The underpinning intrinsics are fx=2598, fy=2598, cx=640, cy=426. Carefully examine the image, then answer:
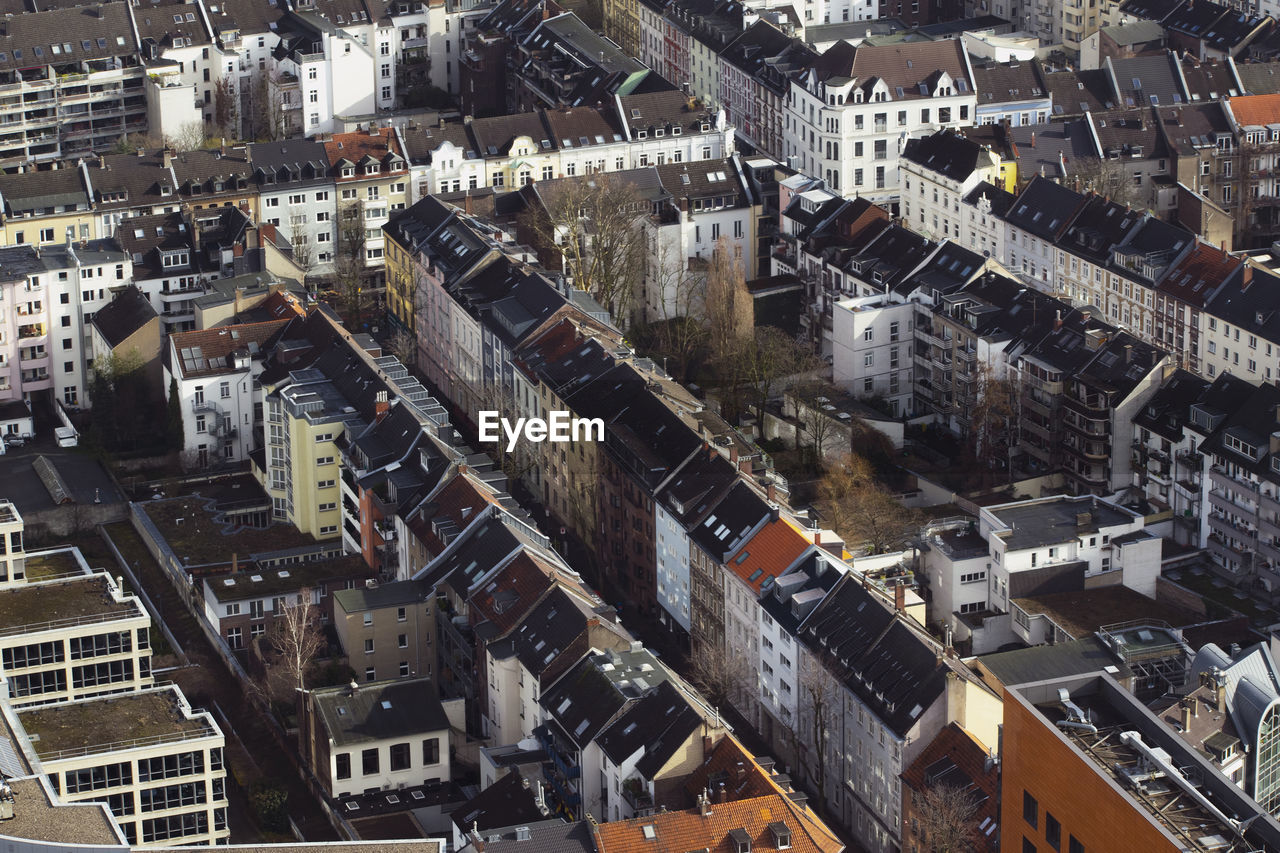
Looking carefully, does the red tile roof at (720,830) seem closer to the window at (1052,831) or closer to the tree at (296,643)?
the tree at (296,643)

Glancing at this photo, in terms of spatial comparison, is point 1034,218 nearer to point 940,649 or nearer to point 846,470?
point 846,470

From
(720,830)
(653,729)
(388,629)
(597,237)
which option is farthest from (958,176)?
(720,830)

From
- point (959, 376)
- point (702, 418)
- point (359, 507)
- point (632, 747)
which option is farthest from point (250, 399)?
point (632, 747)

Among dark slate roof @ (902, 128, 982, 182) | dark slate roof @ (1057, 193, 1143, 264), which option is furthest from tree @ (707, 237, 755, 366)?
dark slate roof @ (1057, 193, 1143, 264)

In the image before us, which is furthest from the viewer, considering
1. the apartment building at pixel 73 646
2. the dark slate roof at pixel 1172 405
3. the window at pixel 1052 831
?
the dark slate roof at pixel 1172 405

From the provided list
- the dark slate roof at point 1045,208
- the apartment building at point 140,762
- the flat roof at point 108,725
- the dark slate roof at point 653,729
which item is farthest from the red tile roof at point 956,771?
the dark slate roof at point 1045,208
